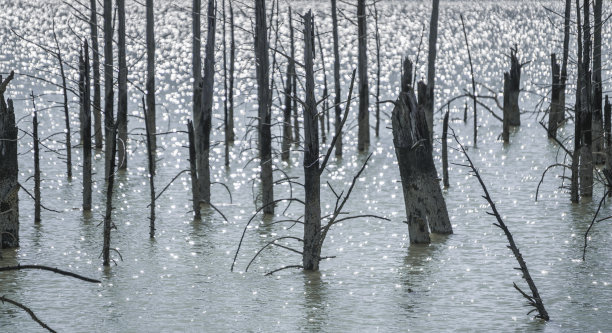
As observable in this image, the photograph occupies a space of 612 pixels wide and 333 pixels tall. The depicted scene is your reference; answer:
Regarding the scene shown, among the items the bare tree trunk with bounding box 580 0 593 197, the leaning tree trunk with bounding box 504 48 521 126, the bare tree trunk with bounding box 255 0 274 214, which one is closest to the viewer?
the bare tree trunk with bounding box 255 0 274 214

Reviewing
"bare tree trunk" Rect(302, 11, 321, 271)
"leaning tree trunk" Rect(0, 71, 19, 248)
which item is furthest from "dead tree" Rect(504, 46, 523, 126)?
"leaning tree trunk" Rect(0, 71, 19, 248)

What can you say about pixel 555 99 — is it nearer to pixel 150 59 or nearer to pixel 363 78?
pixel 363 78

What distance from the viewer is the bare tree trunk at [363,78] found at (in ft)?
75.6

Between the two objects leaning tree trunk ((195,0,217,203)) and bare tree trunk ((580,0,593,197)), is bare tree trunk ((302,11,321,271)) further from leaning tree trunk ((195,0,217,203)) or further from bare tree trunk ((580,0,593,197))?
bare tree trunk ((580,0,593,197))

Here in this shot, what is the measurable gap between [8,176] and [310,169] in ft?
14.1

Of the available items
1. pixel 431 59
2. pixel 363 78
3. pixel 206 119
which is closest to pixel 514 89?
pixel 363 78

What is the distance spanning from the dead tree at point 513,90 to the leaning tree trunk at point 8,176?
14265mm

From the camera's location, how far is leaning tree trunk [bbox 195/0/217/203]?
57.8ft

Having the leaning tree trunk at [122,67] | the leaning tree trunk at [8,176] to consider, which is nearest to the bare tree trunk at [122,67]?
the leaning tree trunk at [122,67]

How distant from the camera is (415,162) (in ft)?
49.3

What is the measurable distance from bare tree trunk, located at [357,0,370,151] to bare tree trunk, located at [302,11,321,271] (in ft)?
29.4

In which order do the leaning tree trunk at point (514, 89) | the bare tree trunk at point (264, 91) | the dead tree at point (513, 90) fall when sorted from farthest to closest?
the leaning tree trunk at point (514, 89) < the dead tree at point (513, 90) < the bare tree trunk at point (264, 91)

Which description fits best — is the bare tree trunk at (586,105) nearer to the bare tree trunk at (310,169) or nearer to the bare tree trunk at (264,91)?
the bare tree trunk at (264,91)

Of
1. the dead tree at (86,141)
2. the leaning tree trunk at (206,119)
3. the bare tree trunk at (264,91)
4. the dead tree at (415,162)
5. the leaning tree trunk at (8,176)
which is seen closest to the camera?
the leaning tree trunk at (8,176)
